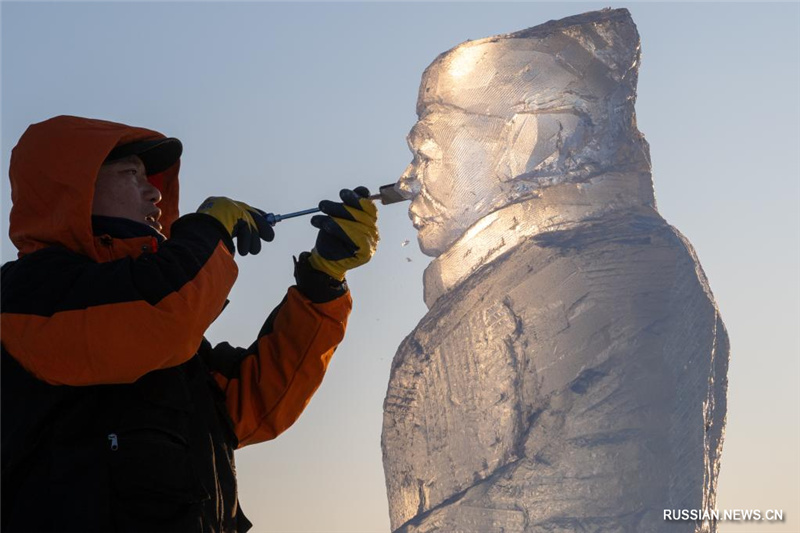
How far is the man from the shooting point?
243 centimetres

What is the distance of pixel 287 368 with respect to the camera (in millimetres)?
3025

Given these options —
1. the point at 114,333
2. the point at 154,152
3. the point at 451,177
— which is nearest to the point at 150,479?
the point at 114,333

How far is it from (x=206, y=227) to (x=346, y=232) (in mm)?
391

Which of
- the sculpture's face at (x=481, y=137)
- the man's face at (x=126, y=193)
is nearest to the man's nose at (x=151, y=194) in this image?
the man's face at (x=126, y=193)

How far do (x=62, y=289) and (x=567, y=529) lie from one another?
2.27m

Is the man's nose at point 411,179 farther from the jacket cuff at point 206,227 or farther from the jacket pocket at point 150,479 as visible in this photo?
the jacket pocket at point 150,479

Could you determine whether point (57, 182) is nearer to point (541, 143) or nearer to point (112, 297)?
point (112, 297)

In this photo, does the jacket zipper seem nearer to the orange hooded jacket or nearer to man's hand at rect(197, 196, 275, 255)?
the orange hooded jacket

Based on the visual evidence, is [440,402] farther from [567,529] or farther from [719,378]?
[719,378]

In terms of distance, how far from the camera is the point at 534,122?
451 centimetres

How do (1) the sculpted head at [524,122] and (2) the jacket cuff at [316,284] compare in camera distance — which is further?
(1) the sculpted head at [524,122]

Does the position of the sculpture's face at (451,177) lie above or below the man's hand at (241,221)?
above

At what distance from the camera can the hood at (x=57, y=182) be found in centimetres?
262

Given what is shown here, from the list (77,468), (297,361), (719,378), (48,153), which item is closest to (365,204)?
(297,361)
